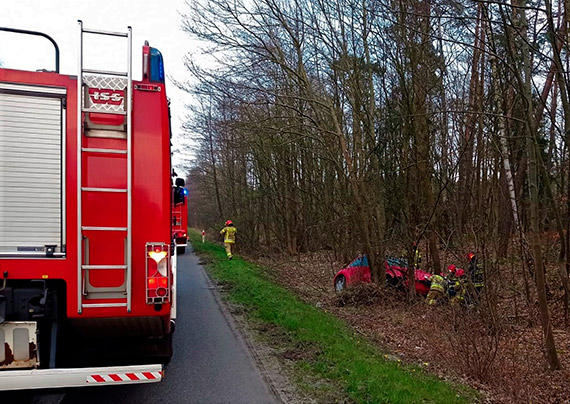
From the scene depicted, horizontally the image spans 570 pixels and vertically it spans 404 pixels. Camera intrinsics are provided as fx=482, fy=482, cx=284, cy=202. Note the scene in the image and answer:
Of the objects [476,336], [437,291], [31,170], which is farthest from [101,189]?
[437,291]

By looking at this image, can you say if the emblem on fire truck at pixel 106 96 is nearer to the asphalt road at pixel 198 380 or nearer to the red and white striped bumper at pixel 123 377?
the red and white striped bumper at pixel 123 377

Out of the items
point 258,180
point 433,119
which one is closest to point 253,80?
point 433,119

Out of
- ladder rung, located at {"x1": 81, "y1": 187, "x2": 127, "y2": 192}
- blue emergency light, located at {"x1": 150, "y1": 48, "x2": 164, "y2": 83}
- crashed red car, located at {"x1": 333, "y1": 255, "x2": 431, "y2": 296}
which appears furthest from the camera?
crashed red car, located at {"x1": 333, "y1": 255, "x2": 431, "y2": 296}

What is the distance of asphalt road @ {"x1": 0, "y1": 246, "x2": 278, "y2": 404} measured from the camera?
5109mm

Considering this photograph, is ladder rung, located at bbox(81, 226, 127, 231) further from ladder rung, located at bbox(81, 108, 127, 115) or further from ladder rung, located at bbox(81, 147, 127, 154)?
ladder rung, located at bbox(81, 108, 127, 115)

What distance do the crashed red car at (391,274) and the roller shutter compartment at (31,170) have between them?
926cm

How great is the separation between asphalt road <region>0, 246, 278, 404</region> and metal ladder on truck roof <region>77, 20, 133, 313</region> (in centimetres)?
112

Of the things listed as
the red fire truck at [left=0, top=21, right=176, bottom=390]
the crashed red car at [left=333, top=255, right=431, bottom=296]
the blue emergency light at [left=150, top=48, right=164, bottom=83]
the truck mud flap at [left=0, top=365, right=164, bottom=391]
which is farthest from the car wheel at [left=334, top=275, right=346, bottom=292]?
the blue emergency light at [left=150, top=48, right=164, bottom=83]

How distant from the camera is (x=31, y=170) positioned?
400cm

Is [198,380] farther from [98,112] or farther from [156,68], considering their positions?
[156,68]

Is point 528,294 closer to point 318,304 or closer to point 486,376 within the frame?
point 486,376

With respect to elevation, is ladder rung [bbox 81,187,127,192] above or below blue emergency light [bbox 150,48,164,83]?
below

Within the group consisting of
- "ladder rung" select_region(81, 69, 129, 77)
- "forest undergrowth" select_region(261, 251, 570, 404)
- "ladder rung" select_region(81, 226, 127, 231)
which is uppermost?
"ladder rung" select_region(81, 69, 129, 77)

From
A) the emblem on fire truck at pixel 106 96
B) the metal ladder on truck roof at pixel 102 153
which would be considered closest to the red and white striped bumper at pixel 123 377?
the metal ladder on truck roof at pixel 102 153
